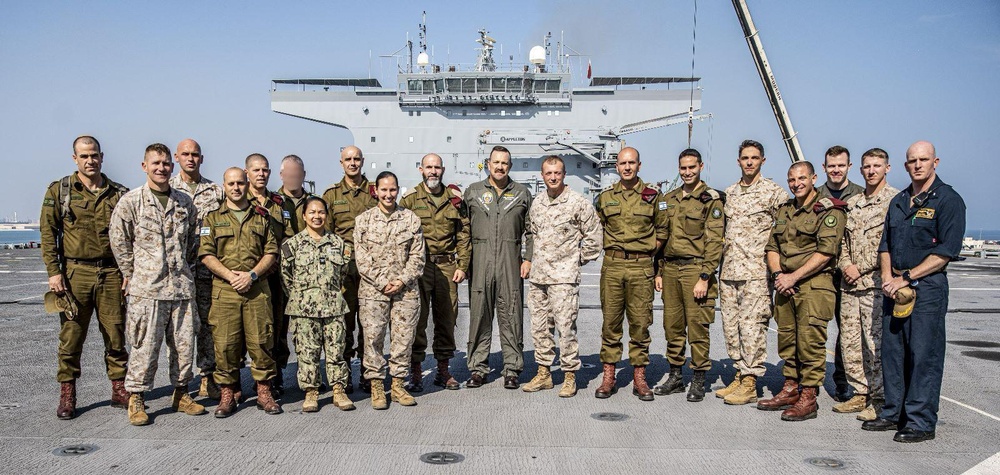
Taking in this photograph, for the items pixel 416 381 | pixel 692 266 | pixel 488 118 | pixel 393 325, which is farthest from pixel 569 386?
pixel 488 118

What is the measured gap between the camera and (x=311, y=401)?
4.63 meters

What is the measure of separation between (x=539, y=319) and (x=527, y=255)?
0.52 m

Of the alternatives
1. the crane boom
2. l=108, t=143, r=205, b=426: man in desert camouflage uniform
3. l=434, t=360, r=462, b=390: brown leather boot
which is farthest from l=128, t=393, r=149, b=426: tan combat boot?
the crane boom

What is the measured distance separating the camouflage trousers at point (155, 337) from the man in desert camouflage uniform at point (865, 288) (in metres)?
4.34

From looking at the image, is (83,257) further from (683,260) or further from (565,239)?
(683,260)

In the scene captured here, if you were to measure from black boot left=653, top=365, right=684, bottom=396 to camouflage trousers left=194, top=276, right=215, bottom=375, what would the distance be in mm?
3233

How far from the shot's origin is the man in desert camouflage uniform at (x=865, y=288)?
4.60 metres

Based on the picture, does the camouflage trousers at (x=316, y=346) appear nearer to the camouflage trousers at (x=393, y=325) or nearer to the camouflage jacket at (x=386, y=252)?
the camouflage trousers at (x=393, y=325)

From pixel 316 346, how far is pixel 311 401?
37cm

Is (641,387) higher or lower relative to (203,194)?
lower

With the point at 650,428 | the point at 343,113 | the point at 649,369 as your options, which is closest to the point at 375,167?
the point at 343,113

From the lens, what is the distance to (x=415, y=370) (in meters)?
5.32

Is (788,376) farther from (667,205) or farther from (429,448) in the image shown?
(429,448)

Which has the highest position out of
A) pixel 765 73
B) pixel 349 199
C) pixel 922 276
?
pixel 765 73
